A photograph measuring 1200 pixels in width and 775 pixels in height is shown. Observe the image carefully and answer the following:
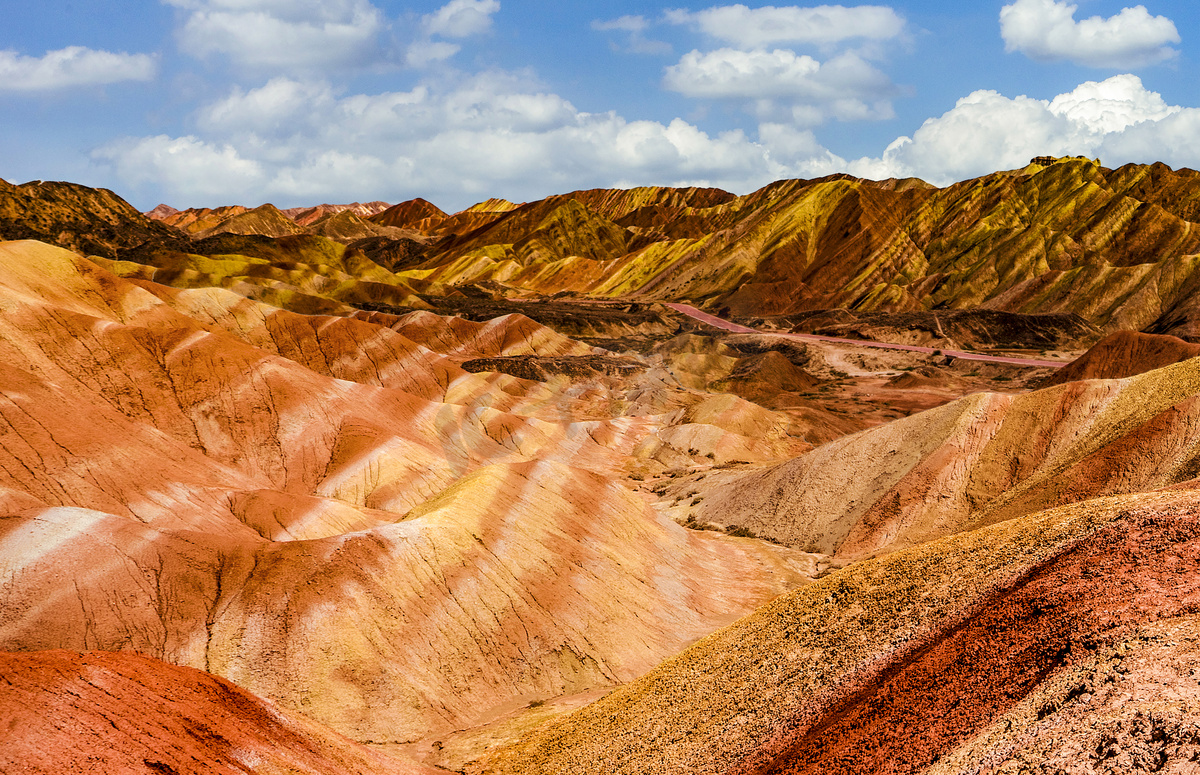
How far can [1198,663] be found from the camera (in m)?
8.56

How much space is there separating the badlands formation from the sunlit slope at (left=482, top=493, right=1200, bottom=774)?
2.4 inches

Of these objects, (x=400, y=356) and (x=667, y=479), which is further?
(x=400, y=356)

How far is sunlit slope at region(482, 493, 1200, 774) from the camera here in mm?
8781

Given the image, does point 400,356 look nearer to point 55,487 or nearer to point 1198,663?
point 55,487

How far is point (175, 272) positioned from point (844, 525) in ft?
275

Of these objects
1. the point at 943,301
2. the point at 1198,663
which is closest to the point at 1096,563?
the point at 1198,663

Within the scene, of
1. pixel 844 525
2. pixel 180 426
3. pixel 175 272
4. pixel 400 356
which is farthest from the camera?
pixel 175 272

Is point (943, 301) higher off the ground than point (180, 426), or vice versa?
point (943, 301)

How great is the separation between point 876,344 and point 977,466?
64842 millimetres

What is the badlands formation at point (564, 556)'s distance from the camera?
10711mm

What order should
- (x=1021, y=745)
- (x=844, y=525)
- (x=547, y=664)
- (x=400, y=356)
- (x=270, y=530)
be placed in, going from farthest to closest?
(x=400, y=356), (x=844, y=525), (x=270, y=530), (x=547, y=664), (x=1021, y=745)

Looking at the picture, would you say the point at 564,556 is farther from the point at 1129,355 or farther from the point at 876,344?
the point at 876,344

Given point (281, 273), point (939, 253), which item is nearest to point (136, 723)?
point (281, 273)

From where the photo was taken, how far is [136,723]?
11.5 metres
